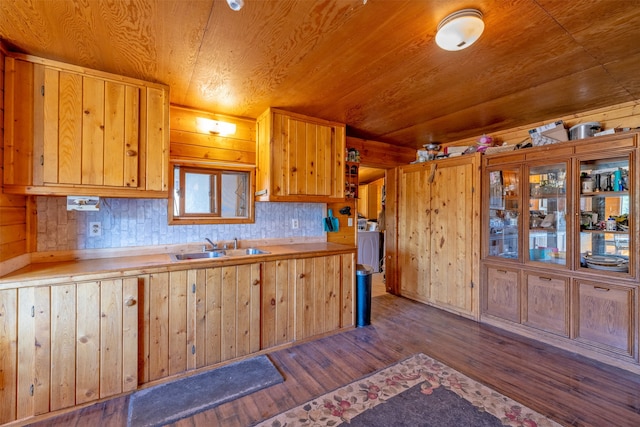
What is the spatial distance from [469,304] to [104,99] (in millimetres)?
4270

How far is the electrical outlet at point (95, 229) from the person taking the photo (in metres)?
2.28

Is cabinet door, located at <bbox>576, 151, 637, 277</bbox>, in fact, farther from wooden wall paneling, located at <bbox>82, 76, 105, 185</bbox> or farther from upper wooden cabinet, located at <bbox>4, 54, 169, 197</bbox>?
wooden wall paneling, located at <bbox>82, 76, 105, 185</bbox>

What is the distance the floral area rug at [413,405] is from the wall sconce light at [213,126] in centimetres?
256

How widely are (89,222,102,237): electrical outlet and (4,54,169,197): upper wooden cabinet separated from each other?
43cm

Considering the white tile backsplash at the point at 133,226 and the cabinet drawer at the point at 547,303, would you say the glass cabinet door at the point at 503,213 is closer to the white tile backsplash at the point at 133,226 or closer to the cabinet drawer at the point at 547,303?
the cabinet drawer at the point at 547,303

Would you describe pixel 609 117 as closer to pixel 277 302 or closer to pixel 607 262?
pixel 607 262

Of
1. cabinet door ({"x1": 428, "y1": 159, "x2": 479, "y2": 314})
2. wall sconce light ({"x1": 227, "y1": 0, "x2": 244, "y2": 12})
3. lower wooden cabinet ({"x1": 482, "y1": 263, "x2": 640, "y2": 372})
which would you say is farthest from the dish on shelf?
wall sconce light ({"x1": 227, "y1": 0, "x2": 244, "y2": 12})

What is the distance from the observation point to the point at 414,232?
160 inches

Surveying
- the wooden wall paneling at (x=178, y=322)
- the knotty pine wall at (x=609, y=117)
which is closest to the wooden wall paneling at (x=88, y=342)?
the wooden wall paneling at (x=178, y=322)

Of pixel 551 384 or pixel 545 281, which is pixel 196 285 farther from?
pixel 545 281

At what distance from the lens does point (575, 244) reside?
8.51 ft

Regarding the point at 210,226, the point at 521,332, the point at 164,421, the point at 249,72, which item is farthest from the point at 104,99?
the point at 521,332

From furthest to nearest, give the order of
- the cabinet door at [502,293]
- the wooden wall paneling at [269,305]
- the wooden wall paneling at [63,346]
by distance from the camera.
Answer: the cabinet door at [502,293], the wooden wall paneling at [269,305], the wooden wall paneling at [63,346]

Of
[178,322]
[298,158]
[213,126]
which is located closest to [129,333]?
[178,322]
